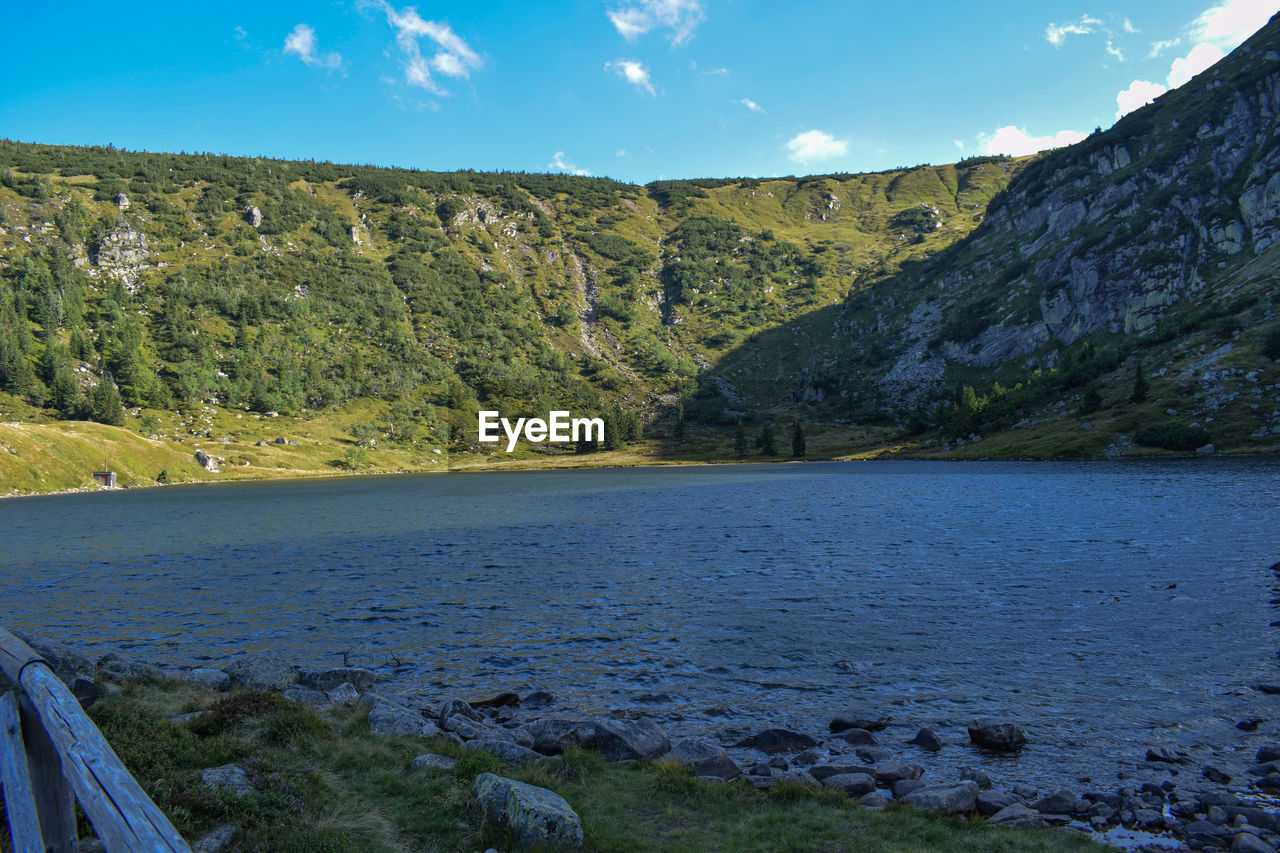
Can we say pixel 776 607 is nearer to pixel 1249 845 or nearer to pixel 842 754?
pixel 842 754

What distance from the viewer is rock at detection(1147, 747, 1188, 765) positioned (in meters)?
16.7

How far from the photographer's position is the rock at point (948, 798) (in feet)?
46.7

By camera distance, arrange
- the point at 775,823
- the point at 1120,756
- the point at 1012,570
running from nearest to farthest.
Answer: the point at 775,823 < the point at 1120,756 < the point at 1012,570

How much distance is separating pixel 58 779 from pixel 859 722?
64.8ft

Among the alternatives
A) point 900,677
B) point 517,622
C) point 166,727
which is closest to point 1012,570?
point 900,677

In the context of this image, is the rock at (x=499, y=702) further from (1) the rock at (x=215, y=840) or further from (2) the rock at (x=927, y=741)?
(2) the rock at (x=927, y=741)

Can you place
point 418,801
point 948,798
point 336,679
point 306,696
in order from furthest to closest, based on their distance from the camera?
point 336,679 → point 306,696 → point 948,798 → point 418,801

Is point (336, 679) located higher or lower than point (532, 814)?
lower

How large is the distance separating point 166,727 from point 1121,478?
11788 centimetres

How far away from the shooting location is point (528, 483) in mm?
153750

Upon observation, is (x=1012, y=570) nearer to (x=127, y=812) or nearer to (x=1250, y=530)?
(x=1250, y=530)

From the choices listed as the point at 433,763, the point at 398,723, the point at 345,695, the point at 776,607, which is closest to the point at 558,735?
the point at 433,763

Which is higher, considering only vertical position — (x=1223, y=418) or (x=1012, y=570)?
(x=1223, y=418)

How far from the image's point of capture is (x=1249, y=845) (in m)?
12.2
